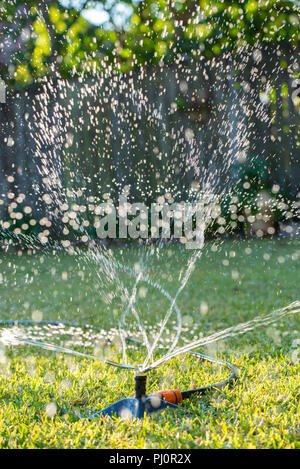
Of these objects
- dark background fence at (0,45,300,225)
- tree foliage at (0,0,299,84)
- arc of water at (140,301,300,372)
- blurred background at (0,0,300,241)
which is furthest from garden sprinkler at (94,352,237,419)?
tree foliage at (0,0,299,84)

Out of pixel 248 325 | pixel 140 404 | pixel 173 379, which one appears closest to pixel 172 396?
pixel 140 404

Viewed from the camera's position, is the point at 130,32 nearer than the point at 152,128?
No

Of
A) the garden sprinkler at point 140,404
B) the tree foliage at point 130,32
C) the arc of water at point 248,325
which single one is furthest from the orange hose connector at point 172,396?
the tree foliage at point 130,32

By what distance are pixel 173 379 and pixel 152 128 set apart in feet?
17.0

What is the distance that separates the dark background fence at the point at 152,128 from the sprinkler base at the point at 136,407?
4998mm

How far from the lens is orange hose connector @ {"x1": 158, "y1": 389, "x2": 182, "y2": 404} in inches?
66.2

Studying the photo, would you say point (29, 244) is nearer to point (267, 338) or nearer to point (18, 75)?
point (18, 75)

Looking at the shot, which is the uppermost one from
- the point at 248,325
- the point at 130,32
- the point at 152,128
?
the point at 130,32

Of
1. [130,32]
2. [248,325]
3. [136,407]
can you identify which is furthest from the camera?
[130,32]

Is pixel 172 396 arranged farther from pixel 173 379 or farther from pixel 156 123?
pixel 156 123

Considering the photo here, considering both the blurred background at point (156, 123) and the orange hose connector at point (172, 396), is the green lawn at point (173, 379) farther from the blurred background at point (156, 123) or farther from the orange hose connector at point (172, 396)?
the blurred background at point (156, 123)

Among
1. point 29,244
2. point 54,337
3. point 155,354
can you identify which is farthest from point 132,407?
point 29,244

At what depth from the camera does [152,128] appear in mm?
6727

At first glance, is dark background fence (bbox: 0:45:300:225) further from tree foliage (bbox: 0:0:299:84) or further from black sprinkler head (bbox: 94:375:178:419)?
black sprinkler head (bbox: 94:375:178:419)
